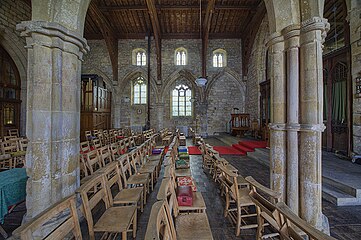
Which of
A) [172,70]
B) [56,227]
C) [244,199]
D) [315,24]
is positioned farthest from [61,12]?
[172,70]

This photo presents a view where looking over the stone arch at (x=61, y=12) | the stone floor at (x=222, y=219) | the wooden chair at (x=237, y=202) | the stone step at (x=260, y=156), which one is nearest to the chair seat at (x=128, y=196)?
the stone floor at (x=222, y=219)

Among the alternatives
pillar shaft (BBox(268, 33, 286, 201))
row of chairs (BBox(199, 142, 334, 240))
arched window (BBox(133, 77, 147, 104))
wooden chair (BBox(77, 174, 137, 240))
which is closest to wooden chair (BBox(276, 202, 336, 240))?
row of chairs (BBox(199, 142, 334, 240))

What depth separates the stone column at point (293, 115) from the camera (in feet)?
7.34

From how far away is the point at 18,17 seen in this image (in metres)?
8.44

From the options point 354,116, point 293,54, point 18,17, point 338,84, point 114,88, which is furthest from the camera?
point 114,88

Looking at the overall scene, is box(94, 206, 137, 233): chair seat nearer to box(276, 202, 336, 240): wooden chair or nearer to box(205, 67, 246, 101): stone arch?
box(276, 202, 336, 240): wooden chair

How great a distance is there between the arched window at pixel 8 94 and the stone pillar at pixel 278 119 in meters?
11.5

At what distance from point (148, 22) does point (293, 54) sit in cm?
1138

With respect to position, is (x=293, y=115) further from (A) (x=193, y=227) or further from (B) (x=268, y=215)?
(A) (x=193, y=227)

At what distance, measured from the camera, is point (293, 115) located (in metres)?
2.27

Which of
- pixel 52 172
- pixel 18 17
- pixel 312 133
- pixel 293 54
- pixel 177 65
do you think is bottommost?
pixel 52 172

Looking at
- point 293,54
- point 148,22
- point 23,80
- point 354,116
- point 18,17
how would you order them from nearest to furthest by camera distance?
point 293,54
point 354,116
point 18,17
point 23,80
point 148,22

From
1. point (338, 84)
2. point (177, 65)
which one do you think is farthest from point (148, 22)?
point (338, 84)

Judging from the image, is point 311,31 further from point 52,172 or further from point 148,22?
point 148,22
